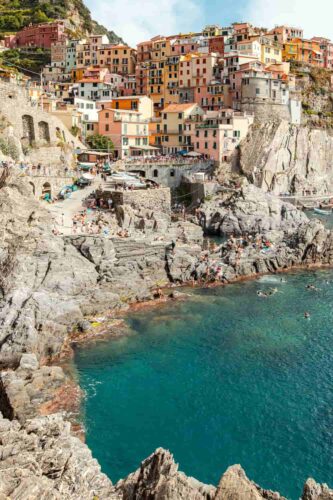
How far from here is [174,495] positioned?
44.0 ft

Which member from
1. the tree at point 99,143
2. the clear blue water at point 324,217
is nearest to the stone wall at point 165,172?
the tree at point 99,143

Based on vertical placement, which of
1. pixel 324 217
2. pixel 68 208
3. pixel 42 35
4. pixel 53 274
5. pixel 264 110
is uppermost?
pixel 42 35

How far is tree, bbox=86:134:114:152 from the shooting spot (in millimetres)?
69438

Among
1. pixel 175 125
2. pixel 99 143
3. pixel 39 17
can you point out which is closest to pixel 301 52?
pixel 175 125

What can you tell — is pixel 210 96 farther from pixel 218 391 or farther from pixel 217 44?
pixel 218 391

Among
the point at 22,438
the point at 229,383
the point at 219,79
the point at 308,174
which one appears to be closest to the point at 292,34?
the point at 219,79

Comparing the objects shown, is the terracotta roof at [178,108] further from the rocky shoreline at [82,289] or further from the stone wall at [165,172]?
the rocky shoreline at [82,289]

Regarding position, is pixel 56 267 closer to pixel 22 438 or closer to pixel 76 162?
pixel 22 438

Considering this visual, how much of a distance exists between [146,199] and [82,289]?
19.4 metres

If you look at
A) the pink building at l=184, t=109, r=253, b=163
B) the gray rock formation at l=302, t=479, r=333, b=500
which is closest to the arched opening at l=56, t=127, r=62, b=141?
the pink building at l=184, t=109, r=253, b=163

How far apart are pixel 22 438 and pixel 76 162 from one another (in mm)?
48333

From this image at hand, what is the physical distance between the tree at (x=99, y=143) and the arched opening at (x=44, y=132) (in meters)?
10.2

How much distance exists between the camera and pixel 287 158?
77.4 metres

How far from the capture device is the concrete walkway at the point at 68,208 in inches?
1658
